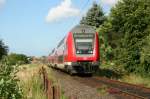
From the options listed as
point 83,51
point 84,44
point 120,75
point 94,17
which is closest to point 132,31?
point 120,75

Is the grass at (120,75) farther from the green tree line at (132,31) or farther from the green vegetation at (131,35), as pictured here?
the green tree line at (132,31)

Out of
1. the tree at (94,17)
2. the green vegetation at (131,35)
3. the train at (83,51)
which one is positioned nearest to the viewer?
the train at (83,51)

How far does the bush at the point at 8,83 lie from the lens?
1148cm

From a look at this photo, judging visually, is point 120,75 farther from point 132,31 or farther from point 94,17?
point 94,17

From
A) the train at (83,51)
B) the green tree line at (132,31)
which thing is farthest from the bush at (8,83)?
the green tree line at (132,31)

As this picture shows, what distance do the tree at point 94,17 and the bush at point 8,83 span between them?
58568 mm

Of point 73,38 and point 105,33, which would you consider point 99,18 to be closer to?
point 105,33

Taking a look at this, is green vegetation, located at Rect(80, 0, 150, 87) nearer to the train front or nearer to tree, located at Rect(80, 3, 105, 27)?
the train front

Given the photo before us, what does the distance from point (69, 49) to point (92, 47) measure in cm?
167

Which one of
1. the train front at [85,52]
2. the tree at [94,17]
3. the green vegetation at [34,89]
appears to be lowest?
the green vegetation at [34,89]

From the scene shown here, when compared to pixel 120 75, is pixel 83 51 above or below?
above

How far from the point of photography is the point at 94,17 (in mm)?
71250

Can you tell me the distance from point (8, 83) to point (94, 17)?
197 ft

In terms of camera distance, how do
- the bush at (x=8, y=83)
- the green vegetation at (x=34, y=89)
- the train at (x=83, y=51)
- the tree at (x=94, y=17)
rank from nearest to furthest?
the bush at (x=8, y=83) < the green vegetation at (x=34, y=89) < the train at (x=83, y=51) < the tree at (x=94, y=17)
